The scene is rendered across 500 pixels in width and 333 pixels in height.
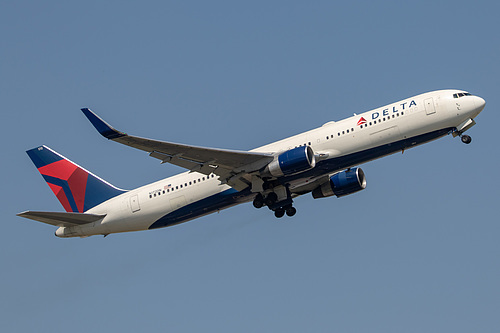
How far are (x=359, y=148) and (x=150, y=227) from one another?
14.8 metres

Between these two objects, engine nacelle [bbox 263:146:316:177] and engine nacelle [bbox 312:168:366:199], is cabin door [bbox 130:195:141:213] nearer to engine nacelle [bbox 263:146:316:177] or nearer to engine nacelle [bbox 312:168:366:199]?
engine nacelle [bbox 263:146:316:177]

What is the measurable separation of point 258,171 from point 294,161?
2.79 m

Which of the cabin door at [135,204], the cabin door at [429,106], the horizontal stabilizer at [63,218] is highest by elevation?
the cabin door at [429,106]

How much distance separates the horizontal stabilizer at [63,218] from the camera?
46.0m

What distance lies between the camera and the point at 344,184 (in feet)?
159

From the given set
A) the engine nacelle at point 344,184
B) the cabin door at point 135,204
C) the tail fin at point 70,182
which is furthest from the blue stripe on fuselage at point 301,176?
the tail fin at point 70,182

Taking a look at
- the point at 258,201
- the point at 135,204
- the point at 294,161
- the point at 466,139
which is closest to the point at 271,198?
the point at 258,201

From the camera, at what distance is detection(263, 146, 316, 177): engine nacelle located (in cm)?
4241

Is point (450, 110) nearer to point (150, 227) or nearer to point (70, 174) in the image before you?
point (150, 227)

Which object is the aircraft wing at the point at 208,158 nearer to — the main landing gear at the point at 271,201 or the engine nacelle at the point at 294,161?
the engine nacelle at the point at 294,161

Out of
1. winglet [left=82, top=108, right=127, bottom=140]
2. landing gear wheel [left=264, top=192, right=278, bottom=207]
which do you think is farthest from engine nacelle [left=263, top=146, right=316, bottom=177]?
winglet [left=82, top=108, right=127, bottom=140]

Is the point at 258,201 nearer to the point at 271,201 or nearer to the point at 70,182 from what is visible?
the point at 271,201

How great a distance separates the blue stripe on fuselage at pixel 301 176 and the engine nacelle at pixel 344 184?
14.3ft

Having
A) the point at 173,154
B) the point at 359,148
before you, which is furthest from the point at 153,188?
the point at 359,148
